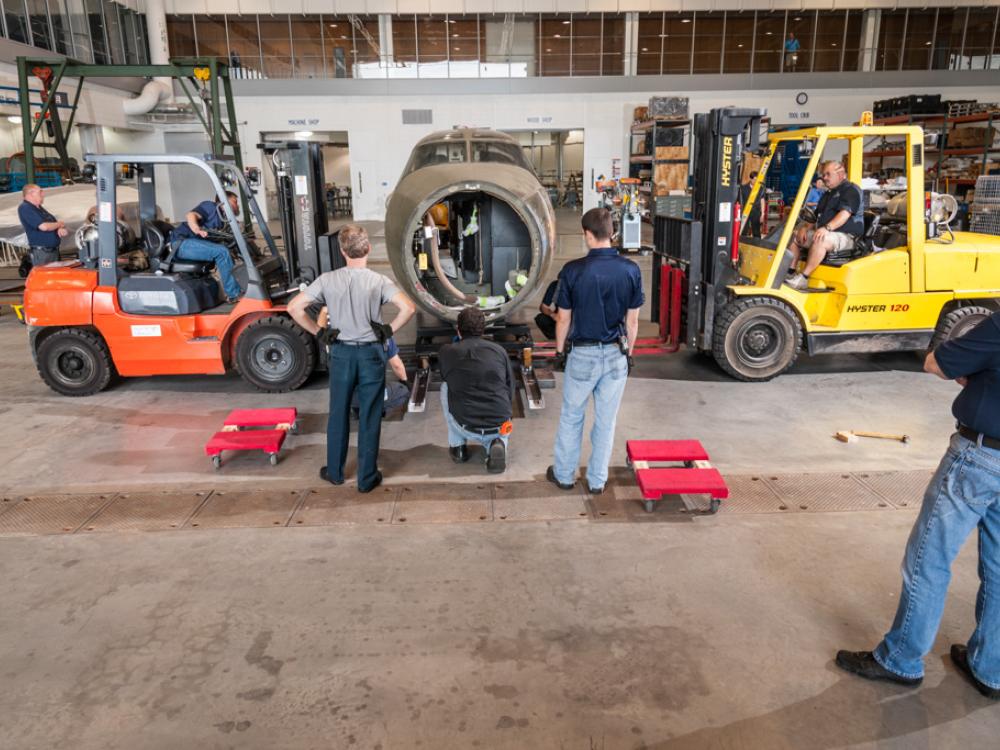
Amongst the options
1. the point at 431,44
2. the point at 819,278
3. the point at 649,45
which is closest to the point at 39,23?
the point at 431,44

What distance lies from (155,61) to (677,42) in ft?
63.8

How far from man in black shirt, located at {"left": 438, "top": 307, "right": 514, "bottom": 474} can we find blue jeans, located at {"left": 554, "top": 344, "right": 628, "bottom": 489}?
0.54 metres

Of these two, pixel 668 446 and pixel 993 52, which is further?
pixel 993 52

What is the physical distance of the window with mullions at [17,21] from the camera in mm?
18547

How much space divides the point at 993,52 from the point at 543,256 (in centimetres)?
2988

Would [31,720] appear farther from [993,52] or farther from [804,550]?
[993,52]

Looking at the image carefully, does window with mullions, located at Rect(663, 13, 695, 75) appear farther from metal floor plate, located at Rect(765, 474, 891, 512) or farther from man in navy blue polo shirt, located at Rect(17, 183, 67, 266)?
metal floor plate, located at Rect(765, 474, 891, 512)

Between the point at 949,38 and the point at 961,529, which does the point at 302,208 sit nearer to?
the point at 961,529

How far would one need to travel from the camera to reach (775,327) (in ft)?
24.4

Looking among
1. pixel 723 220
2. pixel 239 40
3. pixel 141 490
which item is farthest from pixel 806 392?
pixel 239 40

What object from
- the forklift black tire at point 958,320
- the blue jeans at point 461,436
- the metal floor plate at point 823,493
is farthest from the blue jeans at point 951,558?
the forklift black tire at point 958,320

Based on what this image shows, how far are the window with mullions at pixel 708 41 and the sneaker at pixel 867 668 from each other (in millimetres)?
29016

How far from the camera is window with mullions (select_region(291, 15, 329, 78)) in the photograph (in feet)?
87.4

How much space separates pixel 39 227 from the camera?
9953 mm
